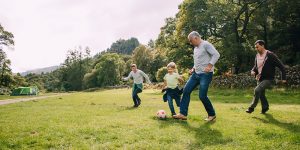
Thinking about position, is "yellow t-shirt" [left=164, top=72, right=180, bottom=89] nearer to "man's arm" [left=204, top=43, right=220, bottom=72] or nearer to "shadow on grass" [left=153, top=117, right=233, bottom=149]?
"shadow on grass" [left=153, top=117, right=233, bottom=149]

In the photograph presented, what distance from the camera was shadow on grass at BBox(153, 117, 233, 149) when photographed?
6.60 m

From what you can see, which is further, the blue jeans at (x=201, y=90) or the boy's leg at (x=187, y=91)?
the boy's leg at (x=187, y=91)

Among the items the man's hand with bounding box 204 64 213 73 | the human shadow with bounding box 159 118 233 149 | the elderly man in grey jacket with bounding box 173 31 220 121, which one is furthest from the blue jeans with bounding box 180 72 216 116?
the human shadow with bounding box 159 118 233 149

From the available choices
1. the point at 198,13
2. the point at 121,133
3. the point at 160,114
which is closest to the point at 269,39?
the point at 198,13

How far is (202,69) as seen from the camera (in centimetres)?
954

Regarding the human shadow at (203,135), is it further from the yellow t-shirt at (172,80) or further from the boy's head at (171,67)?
the boy's head at (171,67)

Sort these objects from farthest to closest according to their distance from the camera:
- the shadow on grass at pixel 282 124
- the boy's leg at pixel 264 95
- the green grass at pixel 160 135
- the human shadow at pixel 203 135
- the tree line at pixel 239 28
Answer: the tree line at pixel 239 28 → the boy's leg at pixel 264 95 → the shadow on grass at pixel 282 124 → the human shadow at pixel 203 135 → the green grass at pixel 160 135

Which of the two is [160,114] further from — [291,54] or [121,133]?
[291,54]

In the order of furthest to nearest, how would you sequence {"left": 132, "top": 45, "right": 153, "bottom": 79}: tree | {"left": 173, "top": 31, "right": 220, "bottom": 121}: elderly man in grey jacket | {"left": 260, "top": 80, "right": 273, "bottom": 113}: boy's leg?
{"left": 132, "top": 45, "right": 153, "bottom": 79}: tree → {"left": 260, "top": 80, "right": 273, "bottom": 113}: boy's leg → {"left": 173, "top": 31, "right": 220, "bottom": 121}: elderly man in grey jacket

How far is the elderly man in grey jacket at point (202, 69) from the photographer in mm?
9297

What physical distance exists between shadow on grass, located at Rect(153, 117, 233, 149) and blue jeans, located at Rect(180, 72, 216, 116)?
66 centimetres

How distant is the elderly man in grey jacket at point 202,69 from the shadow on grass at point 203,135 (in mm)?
712

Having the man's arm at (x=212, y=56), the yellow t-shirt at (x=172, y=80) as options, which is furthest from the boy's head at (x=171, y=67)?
the man's arm at (x=212, y=56)

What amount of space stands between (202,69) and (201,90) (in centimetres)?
70
